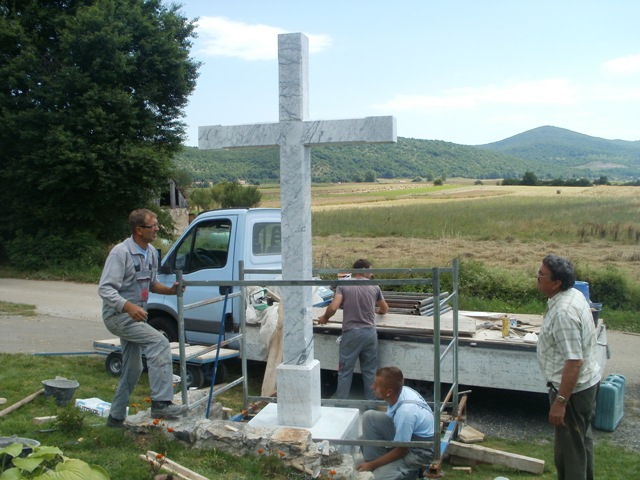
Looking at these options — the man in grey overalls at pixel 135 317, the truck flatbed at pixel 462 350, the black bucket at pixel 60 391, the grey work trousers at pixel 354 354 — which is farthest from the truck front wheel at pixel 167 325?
the man in grey overalls at pixel 135 317

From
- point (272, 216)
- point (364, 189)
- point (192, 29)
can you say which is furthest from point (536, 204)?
point (272, 216)

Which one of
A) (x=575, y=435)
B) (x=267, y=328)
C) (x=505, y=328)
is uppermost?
(x=505, y=328)

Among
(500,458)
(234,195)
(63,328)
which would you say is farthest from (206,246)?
(234,195)

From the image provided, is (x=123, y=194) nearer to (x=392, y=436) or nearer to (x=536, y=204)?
(x=392, y=436)

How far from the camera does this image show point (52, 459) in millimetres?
3793

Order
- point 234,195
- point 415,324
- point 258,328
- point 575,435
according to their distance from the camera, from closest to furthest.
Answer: point 575,435 < point 415,324 < point 258,328 < point 234,195

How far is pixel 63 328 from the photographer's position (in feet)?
39.4

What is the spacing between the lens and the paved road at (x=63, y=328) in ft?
33.1

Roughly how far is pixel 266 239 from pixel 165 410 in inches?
153

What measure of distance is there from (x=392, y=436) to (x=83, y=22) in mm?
16766

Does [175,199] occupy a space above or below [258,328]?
above

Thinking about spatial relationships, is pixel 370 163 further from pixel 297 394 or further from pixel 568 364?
pixel 568 364

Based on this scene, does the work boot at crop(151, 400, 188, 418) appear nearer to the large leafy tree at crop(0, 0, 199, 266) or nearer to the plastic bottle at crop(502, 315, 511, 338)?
the plastic bottle at crop(502, 315, 511, 338)

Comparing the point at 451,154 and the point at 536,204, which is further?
the point at 451,154
